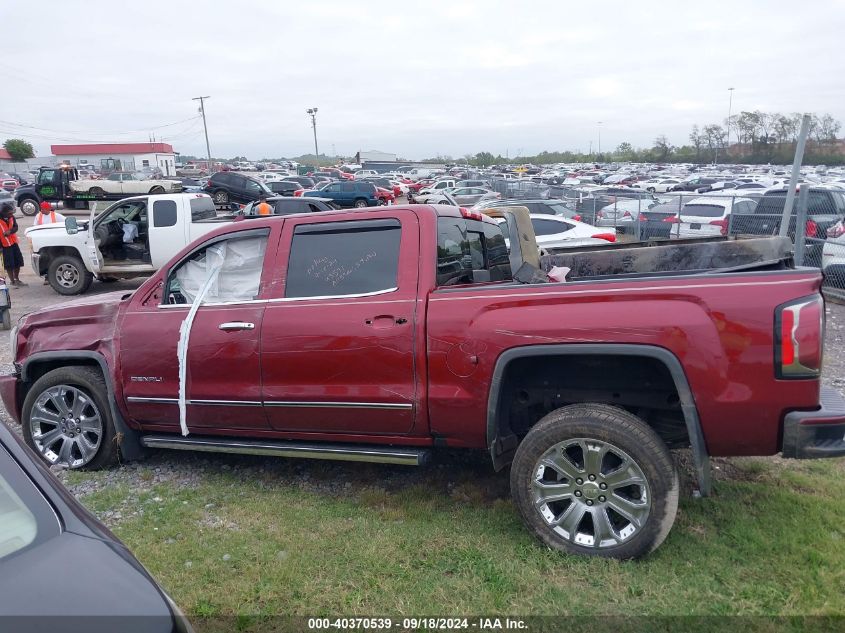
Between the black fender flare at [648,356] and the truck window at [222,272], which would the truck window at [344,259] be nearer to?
the truck window at [222,272]

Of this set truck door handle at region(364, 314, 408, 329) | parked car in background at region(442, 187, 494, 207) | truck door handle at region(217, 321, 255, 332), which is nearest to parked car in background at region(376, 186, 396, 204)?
parked car in background at region(442, 187, 494, 207)

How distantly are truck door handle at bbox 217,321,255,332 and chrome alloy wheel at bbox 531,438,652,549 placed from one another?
2018mm

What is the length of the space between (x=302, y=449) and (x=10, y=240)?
11837 mm

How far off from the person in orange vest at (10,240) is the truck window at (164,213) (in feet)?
10.2

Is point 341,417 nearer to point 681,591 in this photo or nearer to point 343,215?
point 343,215

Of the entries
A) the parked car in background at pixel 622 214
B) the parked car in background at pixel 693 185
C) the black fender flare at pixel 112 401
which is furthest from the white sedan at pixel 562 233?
the parked car in background at pixel 693 185

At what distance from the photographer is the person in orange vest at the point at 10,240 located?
13.0 m

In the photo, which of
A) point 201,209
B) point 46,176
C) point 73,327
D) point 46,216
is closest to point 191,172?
point 46,176

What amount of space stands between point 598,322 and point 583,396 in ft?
2.00

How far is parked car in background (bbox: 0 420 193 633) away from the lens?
166cm

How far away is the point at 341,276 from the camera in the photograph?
4.27 metres

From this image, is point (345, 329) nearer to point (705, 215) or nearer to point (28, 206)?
point (705, 215)

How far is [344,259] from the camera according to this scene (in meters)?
4.31

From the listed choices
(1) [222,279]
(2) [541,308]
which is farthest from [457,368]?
(1) [222,279]
